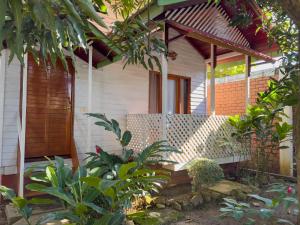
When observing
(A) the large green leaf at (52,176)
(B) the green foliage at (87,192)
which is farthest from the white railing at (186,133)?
(A) the large green leaf at (52,176)

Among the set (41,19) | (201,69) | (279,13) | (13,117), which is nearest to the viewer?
(41,19)

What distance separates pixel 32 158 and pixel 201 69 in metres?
5.92

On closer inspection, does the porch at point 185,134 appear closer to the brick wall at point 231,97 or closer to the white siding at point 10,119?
the white siding at point 10,119

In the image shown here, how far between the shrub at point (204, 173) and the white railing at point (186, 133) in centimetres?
45

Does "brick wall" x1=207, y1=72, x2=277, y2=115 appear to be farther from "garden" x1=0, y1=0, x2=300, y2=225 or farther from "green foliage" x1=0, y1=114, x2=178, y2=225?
"green foliage" x1=0, y1=114, x2=178, y2=225

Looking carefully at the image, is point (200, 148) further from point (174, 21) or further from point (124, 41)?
point (124, 41)

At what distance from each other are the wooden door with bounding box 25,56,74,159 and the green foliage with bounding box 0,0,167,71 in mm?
2951

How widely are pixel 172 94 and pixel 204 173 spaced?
3528 mm

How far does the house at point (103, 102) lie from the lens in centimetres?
490

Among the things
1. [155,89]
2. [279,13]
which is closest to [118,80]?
[155,89]

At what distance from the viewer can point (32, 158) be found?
526cm

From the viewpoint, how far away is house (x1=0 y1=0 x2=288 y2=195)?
4.90 m

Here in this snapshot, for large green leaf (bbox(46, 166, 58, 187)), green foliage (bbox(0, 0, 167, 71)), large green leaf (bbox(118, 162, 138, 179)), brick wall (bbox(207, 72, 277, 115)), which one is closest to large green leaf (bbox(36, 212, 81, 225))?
large green leaf (bbox(46, 166, 58, 187))

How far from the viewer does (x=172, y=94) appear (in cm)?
814
